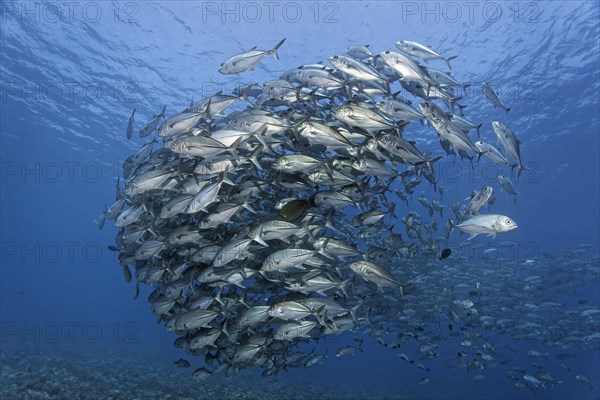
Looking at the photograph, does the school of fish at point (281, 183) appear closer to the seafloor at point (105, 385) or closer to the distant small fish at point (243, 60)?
the distant small fish at point (243, 60)

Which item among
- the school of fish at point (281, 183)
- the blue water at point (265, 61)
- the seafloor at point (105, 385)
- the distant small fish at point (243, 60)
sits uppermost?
the blue water at point (265, 61)

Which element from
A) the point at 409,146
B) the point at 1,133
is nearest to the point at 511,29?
the point at 409,146

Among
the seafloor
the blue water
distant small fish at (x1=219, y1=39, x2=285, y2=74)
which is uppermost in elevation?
the blue water

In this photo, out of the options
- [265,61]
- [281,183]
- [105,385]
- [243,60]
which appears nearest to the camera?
[281,183]

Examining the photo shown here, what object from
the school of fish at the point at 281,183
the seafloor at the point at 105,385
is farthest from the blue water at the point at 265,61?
the school of fish at the point at 281,183

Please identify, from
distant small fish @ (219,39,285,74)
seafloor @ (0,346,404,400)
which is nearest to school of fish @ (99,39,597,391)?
distant small fish @ (219,39,285,74)

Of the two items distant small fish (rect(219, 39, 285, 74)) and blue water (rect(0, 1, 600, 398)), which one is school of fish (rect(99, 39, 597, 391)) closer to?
distant small fish (rect(219, 39, 285, 74))

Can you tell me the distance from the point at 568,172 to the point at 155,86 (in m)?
37.0

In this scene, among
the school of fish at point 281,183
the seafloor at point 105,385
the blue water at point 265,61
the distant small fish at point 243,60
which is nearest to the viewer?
the school of fish at point 281,183

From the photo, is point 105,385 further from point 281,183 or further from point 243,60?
A: point 243,60

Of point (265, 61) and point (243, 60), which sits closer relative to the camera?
point (243, 60)

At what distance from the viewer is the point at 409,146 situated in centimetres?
552

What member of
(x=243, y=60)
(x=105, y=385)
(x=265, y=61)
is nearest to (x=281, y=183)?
(x=243, y=60)

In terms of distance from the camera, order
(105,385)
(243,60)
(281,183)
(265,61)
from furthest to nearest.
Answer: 1. (265,61)
2. (105,385)
3. (243,60)
4. (281,183)
